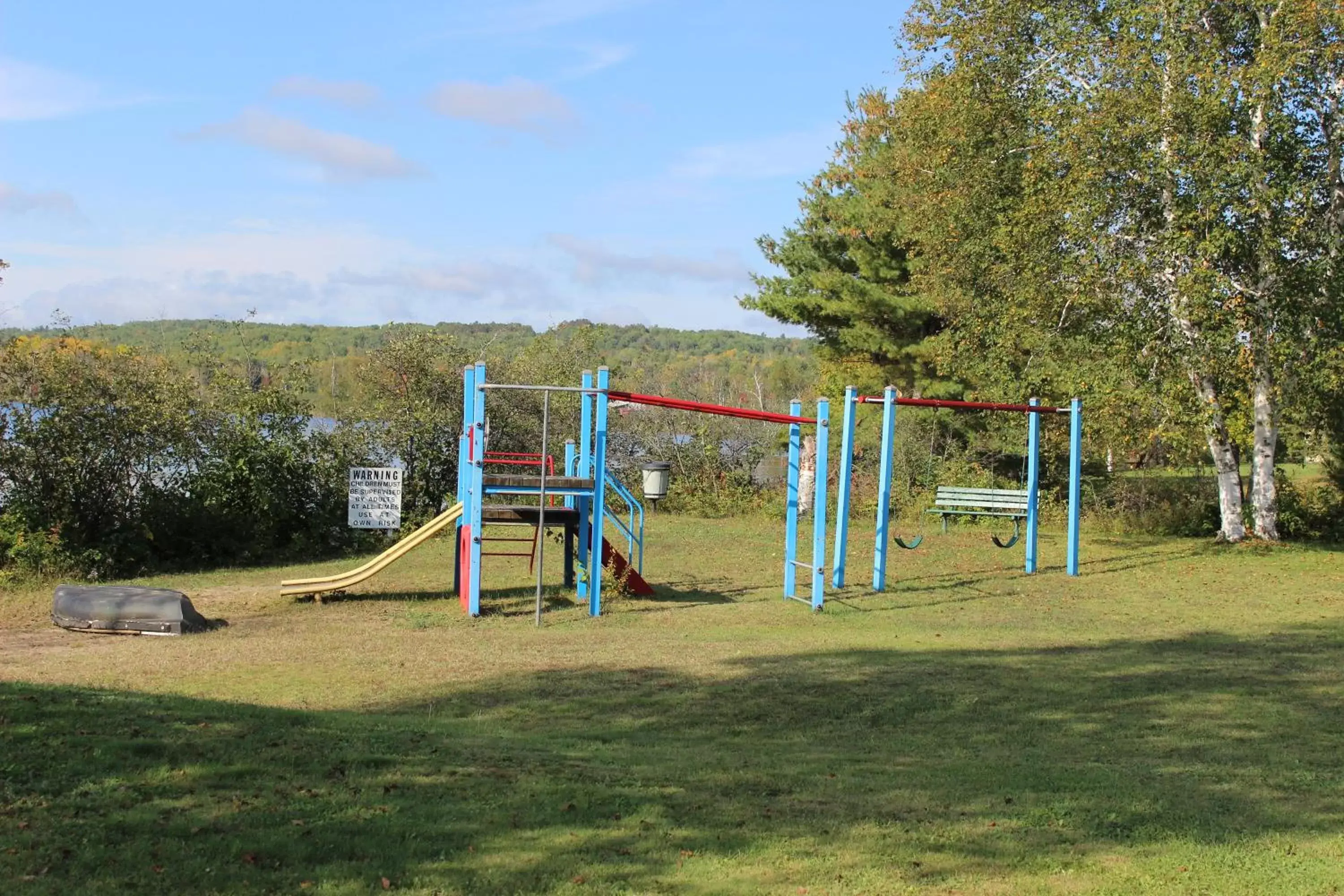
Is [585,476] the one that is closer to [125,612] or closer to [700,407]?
[700,407]

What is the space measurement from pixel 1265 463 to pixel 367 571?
1510 cm

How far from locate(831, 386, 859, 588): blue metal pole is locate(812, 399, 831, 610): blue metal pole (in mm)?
317

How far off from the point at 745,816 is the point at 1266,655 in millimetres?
7612

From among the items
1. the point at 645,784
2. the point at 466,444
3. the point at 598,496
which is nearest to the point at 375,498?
the point at 466,444

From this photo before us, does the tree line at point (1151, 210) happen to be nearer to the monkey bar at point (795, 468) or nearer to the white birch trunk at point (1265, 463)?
the white birch trunk at point (1265, 463)

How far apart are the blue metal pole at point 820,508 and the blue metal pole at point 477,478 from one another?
149 inches

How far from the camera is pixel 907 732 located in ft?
26.2

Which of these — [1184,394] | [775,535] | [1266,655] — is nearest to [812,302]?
[775,535]

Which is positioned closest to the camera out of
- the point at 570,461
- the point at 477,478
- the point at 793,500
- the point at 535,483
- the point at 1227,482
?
the point at 477,478

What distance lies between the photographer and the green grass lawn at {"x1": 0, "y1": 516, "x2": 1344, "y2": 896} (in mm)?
4770

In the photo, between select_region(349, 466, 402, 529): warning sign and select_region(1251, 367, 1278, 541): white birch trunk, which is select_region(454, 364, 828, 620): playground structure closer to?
select_region(349, 466, 402, 529): warning sign

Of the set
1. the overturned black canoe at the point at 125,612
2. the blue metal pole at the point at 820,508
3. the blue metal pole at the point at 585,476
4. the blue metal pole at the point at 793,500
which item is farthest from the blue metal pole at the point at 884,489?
the overturned black canoe at the point at 125,612

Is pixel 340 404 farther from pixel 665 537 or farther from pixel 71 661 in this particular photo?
pixel 71 661

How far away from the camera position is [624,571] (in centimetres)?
1458
